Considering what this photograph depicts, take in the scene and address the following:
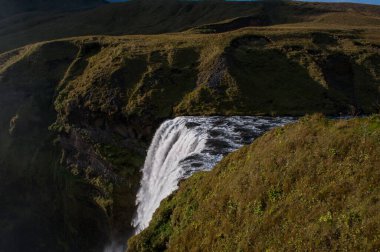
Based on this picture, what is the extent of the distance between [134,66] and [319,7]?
92072 millimetres

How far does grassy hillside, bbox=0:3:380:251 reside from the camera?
4966 centimetres

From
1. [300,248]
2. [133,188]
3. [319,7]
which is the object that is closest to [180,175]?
[300,248]

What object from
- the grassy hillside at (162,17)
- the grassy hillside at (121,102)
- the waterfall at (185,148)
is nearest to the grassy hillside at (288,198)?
the waterfall at (185,148)

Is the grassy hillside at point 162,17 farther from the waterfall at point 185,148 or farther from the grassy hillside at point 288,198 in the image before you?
the grassy hillside at point 288,198

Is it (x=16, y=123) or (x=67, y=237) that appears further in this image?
(x=16, y=123)

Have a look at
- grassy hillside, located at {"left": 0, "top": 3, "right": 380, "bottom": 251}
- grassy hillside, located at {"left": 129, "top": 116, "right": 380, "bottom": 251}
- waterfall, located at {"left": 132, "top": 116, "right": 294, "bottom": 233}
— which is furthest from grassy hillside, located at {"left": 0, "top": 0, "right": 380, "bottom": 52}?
grassy hillside, located at {"left": 129, "top": 116, "right": 380, "bottom": 251}

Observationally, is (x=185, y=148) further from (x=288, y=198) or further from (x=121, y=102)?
(x=121, y=102)

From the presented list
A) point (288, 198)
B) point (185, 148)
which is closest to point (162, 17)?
point (185, 148)

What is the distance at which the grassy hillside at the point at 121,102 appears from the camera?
49656 millimetres

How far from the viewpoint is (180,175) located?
2711 cm

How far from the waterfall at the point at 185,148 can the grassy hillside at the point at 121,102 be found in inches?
152

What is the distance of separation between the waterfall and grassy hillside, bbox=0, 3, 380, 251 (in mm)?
3859

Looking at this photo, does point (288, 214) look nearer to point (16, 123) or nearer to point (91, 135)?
point (91, 135)

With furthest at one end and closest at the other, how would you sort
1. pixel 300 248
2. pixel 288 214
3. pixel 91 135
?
pixel 91 135
pixel 288 214
pixel 300 248
